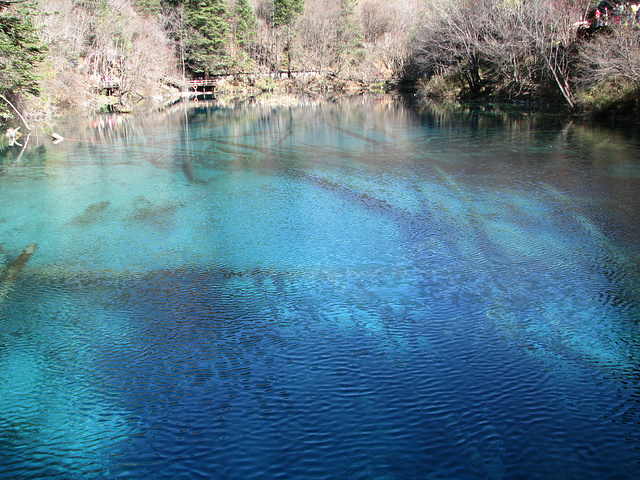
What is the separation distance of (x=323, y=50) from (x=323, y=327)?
192 feet

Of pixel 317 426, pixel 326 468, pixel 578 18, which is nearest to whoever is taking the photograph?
pixel 326 468

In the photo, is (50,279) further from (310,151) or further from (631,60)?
(631,60)

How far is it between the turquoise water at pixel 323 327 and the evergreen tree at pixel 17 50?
22.0 feet

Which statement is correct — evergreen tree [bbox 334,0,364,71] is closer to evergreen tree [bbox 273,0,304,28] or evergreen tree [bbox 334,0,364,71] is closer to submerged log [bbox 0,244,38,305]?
evergreen tree [bbox 273,0,304,28]

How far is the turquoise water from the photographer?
405 cm

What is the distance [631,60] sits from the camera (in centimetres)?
1986

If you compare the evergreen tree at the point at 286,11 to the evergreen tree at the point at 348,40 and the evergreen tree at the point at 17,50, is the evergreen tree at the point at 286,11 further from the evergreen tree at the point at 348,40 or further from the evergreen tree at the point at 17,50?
the evergreen tree at the point at 17,50

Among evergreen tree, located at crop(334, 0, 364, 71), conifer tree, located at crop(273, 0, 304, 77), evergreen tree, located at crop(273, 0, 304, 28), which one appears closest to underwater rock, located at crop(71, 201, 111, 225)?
evergreen tree, located at crop(334, 0, 364, 71)

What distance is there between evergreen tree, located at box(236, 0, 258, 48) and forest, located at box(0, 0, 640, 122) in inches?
6.3

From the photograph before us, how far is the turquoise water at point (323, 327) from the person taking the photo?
405 centimetres

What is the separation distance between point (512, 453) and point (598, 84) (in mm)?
23324

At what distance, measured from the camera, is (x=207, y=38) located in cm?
5572

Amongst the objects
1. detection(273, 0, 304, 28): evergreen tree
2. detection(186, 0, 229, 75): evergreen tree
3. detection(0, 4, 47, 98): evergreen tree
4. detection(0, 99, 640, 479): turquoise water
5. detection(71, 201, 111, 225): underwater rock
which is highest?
detection(273, 0, 304, 28): evergreen tree

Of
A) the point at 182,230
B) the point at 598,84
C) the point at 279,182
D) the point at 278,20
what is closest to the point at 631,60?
the point at 598,84
